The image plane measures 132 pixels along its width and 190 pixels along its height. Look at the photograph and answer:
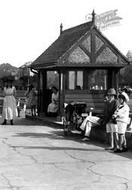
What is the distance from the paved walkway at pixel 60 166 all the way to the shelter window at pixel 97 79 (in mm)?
6116

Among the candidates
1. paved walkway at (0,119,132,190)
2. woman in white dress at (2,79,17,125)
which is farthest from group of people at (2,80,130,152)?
woman in white dress at (2,79,17,125)

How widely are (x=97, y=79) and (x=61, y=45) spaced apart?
82.9 inches

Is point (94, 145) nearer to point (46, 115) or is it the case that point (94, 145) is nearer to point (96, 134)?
point (96, 134)

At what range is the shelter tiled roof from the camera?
1872cm

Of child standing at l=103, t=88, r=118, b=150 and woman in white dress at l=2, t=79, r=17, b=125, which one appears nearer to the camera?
child standing at l=103, t=88, r=118, b=150

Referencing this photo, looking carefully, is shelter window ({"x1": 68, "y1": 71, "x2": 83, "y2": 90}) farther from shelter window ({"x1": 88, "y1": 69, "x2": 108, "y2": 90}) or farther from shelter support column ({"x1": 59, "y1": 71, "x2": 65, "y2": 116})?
shelter support column ({"x1": 59, "y1": 71, "x2": 65, "y2": 116})

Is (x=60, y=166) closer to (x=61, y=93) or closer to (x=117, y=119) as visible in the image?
(x=117, y=119)

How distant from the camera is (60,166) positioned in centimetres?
905

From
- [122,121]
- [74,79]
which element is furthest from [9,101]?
[122,121]

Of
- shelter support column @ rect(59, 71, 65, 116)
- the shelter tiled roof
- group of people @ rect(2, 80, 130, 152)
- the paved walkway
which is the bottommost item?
the paved walkway

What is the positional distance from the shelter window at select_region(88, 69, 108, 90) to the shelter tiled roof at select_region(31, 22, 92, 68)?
5.02ft

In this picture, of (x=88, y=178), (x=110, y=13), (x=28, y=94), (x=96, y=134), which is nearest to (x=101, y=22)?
(x=110, y=13)

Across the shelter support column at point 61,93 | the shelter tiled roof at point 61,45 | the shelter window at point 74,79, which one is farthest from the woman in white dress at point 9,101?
the shelter window at point 74,79

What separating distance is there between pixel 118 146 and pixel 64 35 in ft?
35.1
